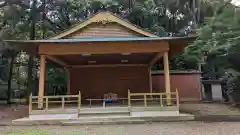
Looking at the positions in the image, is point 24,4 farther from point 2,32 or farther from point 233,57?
point 233,57

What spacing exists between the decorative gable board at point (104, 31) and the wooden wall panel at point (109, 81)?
4.12 m

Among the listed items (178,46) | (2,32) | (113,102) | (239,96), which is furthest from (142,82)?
(2,32)

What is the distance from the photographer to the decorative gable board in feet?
44.2

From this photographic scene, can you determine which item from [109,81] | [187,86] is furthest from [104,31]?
[187,86]

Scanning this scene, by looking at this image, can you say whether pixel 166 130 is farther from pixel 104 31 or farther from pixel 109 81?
pixel 109 81

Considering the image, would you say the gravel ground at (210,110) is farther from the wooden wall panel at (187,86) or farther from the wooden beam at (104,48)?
the wooden beam at (104,48)

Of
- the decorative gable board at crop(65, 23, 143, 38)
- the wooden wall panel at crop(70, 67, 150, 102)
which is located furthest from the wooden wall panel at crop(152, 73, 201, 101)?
the decorative gable board at crop(65, 23, 143, 38)

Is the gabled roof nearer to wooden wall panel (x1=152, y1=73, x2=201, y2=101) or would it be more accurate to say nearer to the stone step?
the stone step

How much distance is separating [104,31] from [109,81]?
185 inches

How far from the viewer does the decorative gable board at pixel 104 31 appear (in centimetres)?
1346

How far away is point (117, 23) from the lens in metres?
13.6

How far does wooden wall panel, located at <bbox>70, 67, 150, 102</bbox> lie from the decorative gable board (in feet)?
13.5

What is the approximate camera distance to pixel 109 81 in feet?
56.3

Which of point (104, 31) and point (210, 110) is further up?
point (104, 31)
